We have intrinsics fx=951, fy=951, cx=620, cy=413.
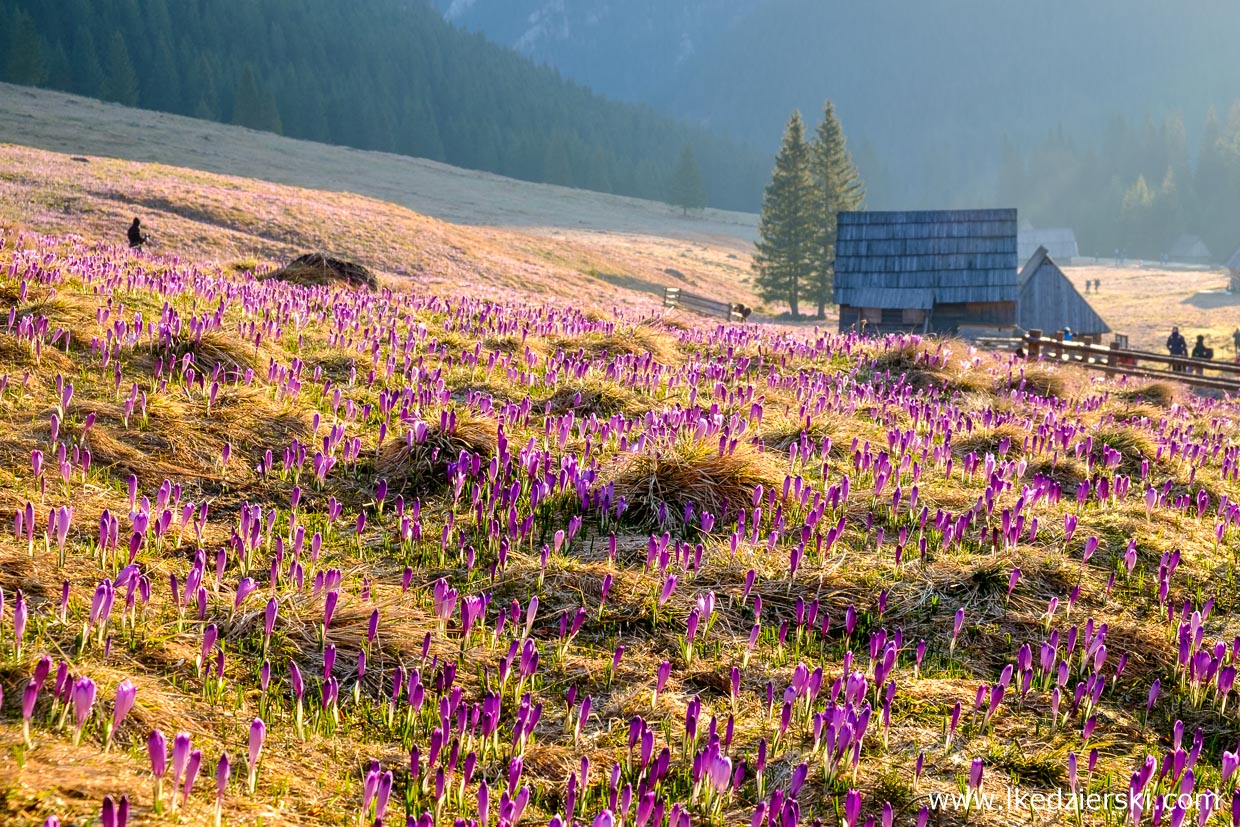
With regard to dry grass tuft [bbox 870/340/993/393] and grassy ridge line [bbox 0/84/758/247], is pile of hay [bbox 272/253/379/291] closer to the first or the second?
dry grass tuft [bbox 870/340/993/393]

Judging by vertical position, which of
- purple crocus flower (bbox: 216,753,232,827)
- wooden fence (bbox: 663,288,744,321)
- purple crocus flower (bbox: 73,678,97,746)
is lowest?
purple crocus flower (bbox: 216,753,232,827)

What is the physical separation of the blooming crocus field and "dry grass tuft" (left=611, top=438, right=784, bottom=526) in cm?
3

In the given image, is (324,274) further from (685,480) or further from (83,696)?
(83,696)

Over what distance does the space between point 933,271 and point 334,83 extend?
444ft

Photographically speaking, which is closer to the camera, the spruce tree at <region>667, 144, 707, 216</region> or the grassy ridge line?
the grassy ridge line

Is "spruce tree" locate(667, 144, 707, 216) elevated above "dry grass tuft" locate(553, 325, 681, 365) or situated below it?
above

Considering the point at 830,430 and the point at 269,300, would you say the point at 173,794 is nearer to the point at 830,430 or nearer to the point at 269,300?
the point at 830,430

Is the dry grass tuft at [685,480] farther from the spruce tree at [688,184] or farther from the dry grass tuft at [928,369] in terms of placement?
the spruce tree at [688,184]

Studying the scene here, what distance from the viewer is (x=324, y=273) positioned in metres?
17.8

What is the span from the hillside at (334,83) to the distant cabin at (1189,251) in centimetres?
7836

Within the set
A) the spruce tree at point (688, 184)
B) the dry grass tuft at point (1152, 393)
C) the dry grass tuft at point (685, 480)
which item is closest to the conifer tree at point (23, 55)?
the spruce tree at point (688, 184)

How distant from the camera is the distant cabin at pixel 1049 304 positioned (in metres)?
43.6

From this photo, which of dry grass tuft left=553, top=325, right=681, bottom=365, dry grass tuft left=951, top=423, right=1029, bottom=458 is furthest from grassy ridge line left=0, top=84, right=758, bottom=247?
dry grass tuft left=951, top=423, right=1029, bottom=458

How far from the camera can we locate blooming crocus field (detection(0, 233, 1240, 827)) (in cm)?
329
